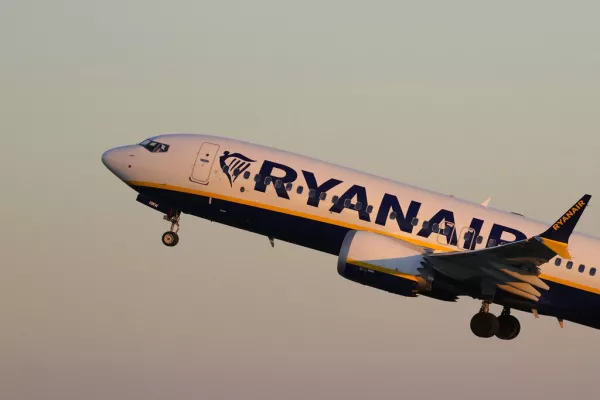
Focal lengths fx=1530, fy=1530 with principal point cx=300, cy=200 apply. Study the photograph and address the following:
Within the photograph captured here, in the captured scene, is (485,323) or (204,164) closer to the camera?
(485,323)

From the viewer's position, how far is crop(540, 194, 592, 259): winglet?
5619 cm

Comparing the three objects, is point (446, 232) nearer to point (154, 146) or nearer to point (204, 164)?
point (204, 164)

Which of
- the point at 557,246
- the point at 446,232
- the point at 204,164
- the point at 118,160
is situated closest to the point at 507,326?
the point at 446,232

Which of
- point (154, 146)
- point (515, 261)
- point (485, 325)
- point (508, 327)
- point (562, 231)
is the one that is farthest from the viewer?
point (154, 146)

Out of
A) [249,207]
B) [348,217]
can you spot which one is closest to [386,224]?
[348,217]

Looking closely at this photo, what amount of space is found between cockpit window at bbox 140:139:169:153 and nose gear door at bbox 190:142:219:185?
6.08 feet

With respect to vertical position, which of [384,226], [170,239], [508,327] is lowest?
[170,239]

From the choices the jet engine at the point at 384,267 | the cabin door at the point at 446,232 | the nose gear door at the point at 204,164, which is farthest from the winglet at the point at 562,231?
the nose gear door at the point at 204,164

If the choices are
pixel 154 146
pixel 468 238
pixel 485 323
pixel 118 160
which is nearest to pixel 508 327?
→ pixel 485 323

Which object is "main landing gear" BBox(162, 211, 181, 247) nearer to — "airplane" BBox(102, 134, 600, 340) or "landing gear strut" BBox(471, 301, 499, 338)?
"airplane" BBox(102, 134, 600, 340)

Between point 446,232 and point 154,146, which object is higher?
point 446,232

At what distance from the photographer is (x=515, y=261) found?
59469 millimetres

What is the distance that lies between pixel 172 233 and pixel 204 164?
12.4ft

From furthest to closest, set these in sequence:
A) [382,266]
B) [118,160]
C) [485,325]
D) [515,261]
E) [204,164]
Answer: [118,160], [204,164], [485,325], [382,266], [515,261]
